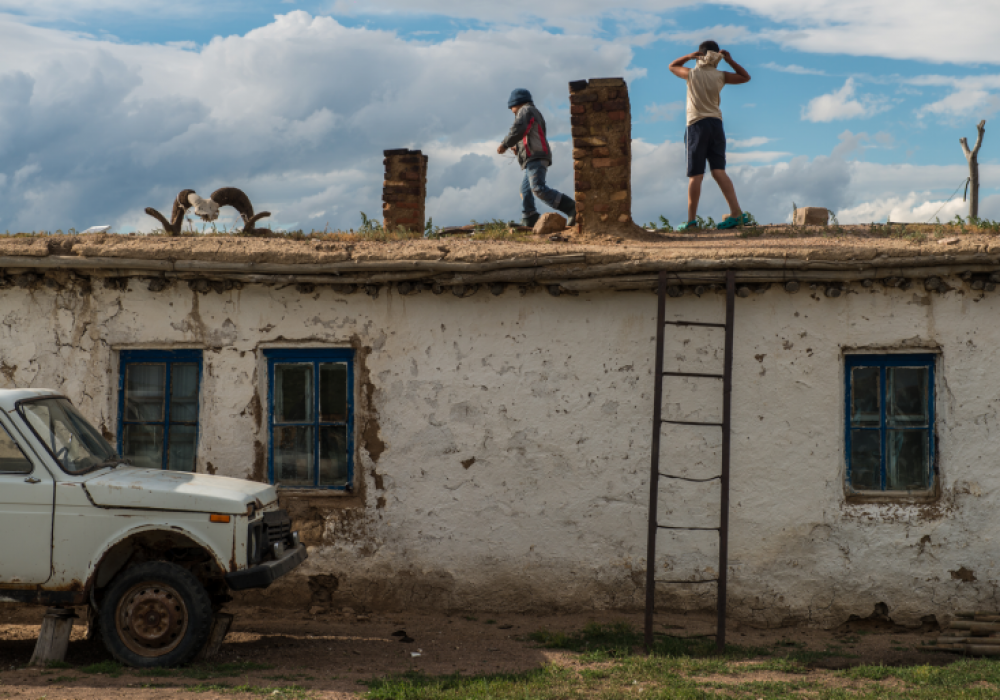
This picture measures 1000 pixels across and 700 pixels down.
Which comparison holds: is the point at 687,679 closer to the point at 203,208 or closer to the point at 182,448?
the point at 182,448

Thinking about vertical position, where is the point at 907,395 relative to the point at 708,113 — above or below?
below

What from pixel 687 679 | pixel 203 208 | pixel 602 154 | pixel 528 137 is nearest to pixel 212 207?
pixel 203 208

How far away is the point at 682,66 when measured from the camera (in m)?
9.16

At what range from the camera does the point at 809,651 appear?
6.29 m

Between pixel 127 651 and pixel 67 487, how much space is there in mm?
1096

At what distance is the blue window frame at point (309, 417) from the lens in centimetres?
720

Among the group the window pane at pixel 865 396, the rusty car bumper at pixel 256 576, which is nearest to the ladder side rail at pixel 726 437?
the window pane at pixel 865 396

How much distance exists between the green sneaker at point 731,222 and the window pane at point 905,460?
291 centimetres

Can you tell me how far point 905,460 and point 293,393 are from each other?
4934mm

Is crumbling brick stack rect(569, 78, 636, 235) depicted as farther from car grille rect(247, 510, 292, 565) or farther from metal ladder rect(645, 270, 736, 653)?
car grille rect(247, 510, 292, 565)

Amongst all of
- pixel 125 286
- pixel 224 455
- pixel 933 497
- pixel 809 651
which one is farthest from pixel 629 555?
pixel 125 286

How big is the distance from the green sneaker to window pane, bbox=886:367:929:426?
2.63 metres

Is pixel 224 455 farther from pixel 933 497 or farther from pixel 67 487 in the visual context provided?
pixel 933 497

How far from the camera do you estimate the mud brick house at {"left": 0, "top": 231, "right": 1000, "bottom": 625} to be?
677 centimetres
